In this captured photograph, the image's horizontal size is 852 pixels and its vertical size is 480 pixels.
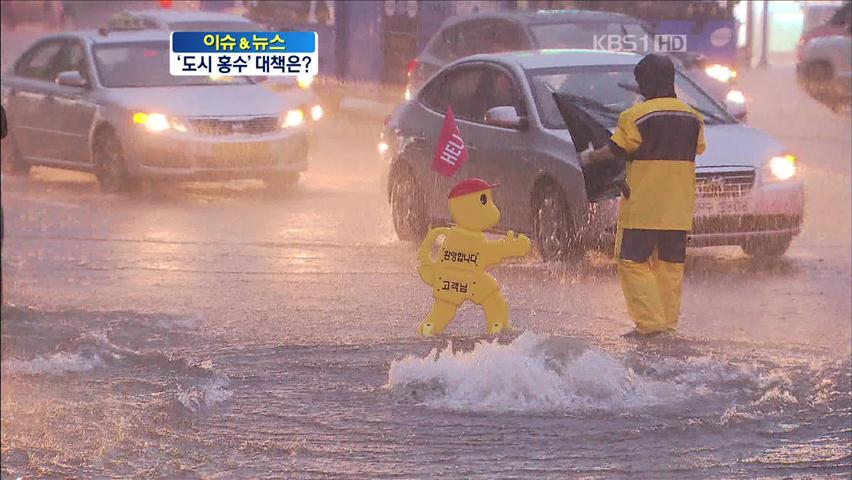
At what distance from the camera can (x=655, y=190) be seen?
924cm

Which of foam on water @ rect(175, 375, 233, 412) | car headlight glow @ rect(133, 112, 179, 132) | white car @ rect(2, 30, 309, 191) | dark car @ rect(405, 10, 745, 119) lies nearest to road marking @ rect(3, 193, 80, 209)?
white car @ rect(2, 30, 309, 191)

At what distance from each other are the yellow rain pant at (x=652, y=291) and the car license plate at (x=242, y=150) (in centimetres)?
795

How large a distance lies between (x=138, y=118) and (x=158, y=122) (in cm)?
19

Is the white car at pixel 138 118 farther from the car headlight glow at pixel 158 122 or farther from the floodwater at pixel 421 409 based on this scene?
the floodwater at pixel 421 409

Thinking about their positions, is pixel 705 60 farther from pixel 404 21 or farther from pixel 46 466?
pixel 46 466

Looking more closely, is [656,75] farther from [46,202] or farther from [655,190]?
[46,202]

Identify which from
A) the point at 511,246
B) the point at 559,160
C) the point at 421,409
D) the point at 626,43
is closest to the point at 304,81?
the point at 626,43

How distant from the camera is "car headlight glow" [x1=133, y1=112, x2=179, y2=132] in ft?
55.5

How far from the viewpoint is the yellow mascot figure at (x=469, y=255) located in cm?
886

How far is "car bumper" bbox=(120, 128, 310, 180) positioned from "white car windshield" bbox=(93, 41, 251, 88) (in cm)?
108

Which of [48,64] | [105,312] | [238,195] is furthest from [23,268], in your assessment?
[48,64]

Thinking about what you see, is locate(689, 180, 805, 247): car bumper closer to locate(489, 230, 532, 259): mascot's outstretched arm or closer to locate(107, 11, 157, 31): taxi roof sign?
locate(489, 230, 532, 259): mascot's outstretched arm

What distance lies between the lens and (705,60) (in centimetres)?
2298

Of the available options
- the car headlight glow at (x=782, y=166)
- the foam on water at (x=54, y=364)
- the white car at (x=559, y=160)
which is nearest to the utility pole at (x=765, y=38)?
the white car at (x=559, y=160)
